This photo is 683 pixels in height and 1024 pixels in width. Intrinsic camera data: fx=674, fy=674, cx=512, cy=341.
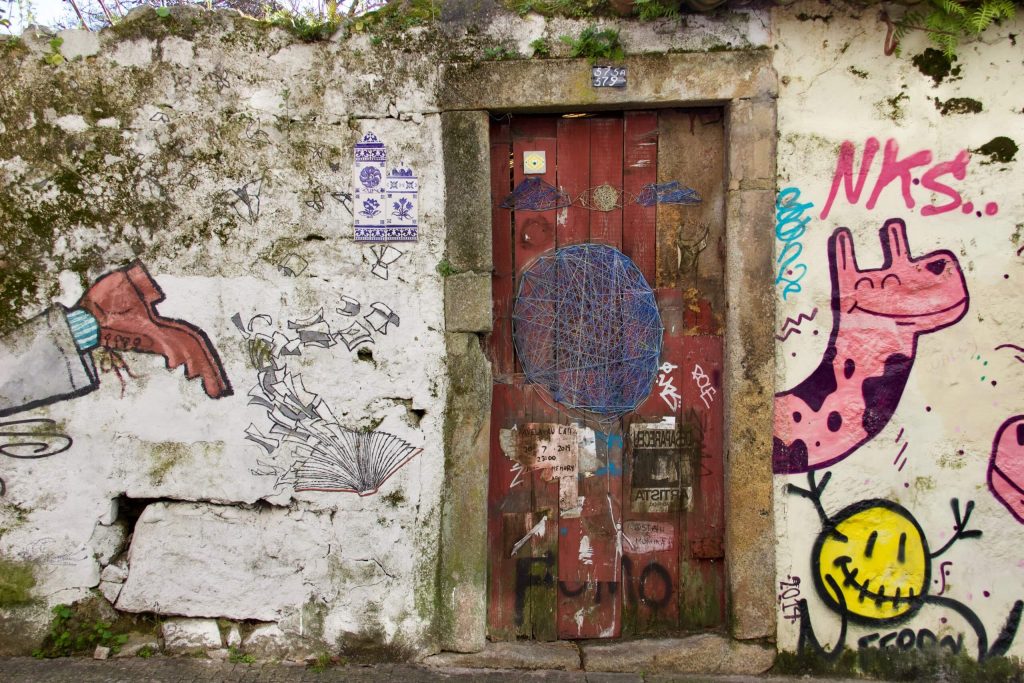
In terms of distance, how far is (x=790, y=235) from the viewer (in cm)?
294

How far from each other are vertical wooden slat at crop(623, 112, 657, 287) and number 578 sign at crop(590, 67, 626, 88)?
0.19m

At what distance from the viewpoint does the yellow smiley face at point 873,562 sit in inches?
116

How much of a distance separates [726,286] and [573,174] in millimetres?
870

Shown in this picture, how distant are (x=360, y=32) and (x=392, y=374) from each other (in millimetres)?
1531

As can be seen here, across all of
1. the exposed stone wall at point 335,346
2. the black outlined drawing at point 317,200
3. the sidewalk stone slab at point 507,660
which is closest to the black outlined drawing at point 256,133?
the exposed stone wall at point 335,346

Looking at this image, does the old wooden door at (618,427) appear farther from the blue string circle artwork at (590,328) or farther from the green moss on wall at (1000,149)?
the green moss on wall at (1000,149)

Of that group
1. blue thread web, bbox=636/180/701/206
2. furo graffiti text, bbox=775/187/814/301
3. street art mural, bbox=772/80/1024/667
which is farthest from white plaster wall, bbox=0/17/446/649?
street art mural, bbox=772/80/1024/667

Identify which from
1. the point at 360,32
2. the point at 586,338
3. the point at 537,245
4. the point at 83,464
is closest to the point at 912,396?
the point at 586,338

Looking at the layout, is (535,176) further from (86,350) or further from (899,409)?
(86,350)

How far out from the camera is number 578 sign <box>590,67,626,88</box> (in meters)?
2.95

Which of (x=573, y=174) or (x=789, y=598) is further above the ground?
(x=573, y=174)

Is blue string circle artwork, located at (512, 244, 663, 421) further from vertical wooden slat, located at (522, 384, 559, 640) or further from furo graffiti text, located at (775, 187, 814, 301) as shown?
furo graffiti text, located at (775, 187, 814, 301)

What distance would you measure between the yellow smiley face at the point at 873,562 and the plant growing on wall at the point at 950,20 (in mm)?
1984

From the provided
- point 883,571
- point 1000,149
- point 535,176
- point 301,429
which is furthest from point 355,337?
point 1000,149
